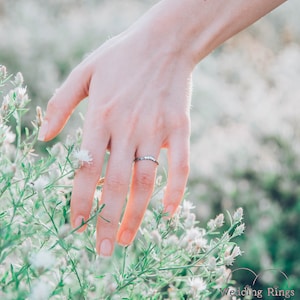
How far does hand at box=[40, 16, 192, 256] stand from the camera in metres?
1.36

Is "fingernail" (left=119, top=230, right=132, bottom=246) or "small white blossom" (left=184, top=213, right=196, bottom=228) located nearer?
"fingernail" (left=119, top=230, right=132, bottom=246)

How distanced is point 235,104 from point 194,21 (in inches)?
138

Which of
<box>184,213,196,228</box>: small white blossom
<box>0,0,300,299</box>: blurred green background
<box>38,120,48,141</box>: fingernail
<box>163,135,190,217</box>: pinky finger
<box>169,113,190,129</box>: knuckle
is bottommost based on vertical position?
<box>0,0,300,299</box>: blurred green background

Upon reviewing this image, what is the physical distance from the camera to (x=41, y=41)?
518 centimetres

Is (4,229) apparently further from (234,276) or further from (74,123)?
(74,123)

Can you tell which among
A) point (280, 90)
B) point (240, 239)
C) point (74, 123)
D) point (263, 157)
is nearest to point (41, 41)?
point (74, 123)

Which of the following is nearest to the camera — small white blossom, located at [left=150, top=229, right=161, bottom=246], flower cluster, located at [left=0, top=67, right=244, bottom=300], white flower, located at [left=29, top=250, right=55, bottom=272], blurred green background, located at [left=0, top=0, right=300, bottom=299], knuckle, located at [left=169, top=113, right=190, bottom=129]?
white flower, located at [left=29, top=250, right=55, bottom=272]

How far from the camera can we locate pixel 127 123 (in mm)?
1387

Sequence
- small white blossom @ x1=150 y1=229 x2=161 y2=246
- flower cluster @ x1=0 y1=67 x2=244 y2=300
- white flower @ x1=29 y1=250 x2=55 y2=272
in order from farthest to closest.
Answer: small white blossom @ x1=150 y1=229 x2=161 y2=246 → flower cluster @ x1=0 y1=67 x2=244 y2=300 → white flower @ x1=29 y1=250 x2=55 y2=272

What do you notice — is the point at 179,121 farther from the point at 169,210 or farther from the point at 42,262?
the point at 42,262

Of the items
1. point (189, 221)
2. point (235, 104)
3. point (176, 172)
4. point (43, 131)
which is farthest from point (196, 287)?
point (235, 104)

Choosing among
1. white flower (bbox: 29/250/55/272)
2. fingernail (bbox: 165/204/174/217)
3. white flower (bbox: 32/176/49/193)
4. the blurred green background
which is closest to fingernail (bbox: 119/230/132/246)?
fingernail (bbox: 165/204/174/217)

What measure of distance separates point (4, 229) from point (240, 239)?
2.15 m

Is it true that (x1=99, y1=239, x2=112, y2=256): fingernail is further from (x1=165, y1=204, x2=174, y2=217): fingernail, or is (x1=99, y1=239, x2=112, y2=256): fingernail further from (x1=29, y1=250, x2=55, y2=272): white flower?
(x1=29, y1=250, x2=55, y2=272): white flower
